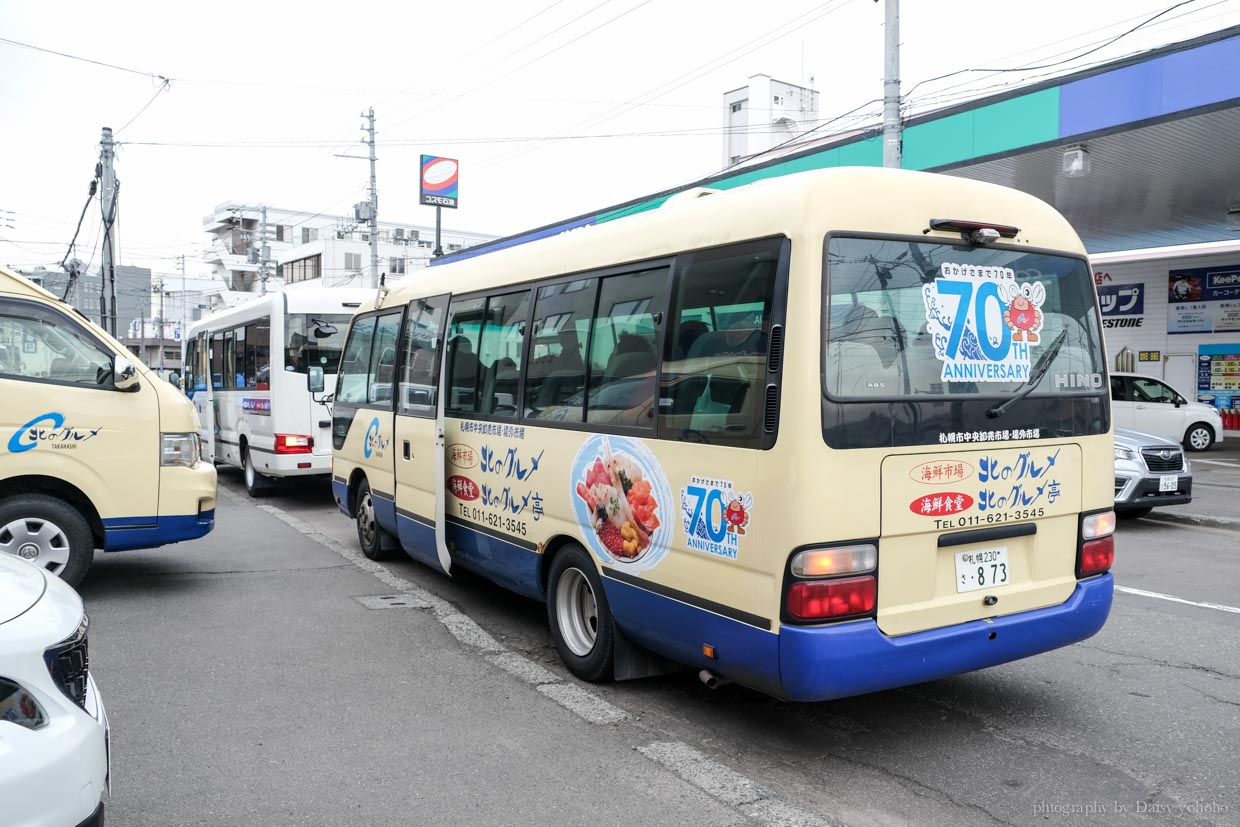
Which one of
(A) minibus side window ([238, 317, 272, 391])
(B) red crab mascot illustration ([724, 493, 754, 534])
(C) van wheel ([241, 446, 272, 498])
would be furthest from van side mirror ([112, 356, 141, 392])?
(C) van wheel ([241, 446, 272, 498])

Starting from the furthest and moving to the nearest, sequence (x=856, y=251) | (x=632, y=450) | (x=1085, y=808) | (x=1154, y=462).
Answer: (x=1154, y=462) < (x=632, y=450) < (x=856, y=251) < (x=1085, y=808)

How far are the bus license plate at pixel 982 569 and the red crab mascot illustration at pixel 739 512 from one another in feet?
3.21

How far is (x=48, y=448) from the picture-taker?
6.63m

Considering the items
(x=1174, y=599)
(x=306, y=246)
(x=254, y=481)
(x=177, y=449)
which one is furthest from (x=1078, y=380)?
(x=306, y=246)

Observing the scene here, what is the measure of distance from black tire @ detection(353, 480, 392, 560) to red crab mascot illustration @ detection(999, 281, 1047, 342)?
18.8 ft

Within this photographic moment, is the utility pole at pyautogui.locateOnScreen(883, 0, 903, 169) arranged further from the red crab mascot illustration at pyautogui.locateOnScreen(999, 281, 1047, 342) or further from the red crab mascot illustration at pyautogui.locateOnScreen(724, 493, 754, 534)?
the red crab mascot illustration at pyautogui.locateOnScreen(724, 493, 754, 534)

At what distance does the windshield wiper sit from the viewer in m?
4.11

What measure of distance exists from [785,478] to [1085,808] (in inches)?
69.0

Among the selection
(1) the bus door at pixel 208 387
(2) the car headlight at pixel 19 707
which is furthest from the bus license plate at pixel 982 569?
(1) the bus door at pixel 208 387

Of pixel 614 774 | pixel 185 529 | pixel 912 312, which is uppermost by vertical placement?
pixel 912 312

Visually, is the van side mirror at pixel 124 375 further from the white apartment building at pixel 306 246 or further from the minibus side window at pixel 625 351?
the white apartment building at pixel 306 246

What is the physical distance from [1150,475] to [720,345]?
27.2 feet

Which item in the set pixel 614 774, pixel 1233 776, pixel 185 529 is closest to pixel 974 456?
pixel 1233 776

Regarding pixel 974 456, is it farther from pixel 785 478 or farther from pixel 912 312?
pixel 785 478
